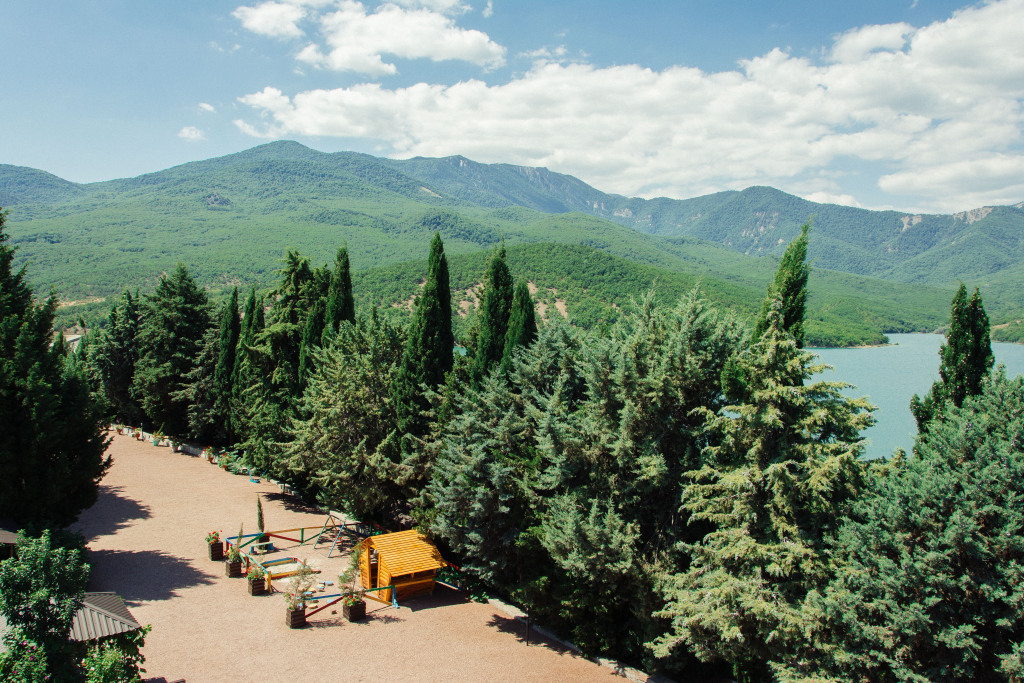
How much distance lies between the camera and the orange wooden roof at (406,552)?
1407 centimetres

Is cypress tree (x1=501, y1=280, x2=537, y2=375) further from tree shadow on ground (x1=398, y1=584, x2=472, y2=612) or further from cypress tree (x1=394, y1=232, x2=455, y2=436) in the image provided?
tree shadow on ground (x1=398, y1=584, x2=472, y2=612)

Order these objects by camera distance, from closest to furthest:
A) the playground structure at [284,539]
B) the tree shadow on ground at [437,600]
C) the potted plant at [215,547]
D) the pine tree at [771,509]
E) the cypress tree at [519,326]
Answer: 1. the pine tree at [771,509]
2. the tree shadow on ground at [437,600]
3. the playground structure at [284,539]
4. the cypress tree at [519,326]
5. the potted plant at [215,547]

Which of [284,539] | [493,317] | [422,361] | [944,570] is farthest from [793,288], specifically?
[284,539]

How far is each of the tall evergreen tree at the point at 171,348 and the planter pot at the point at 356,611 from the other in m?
22.5

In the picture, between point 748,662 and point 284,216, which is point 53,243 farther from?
point 748,662

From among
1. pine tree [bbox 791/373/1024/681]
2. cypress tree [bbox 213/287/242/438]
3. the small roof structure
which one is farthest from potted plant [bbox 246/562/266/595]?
cypress tree [bbox 213/287/242/438]

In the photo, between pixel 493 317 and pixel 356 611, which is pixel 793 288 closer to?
pixel 493 317

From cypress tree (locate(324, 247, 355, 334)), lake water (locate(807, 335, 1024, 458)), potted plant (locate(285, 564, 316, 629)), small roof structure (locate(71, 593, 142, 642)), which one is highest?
cypress tree (locate(324, 247, 355, 334))

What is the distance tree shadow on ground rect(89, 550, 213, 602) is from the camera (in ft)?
43.4

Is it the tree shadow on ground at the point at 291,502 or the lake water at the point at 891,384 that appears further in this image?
the tree shadow on ground at the point at 291,502

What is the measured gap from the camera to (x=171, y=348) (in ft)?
104

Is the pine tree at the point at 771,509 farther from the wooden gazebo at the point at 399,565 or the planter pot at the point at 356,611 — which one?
the planter pot at the point at 356,611

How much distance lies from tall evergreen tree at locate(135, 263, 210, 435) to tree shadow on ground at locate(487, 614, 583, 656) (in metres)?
24.3

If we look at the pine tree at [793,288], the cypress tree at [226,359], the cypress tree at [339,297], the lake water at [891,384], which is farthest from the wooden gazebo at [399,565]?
the cypress tree at [226,359]
